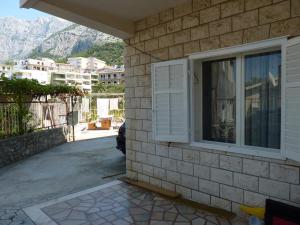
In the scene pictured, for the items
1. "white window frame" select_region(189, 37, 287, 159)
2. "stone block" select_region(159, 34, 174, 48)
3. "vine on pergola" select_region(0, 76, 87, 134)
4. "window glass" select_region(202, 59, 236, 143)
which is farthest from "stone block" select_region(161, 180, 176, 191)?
"vine on pergola" select_region(0, 76, 87, 134)

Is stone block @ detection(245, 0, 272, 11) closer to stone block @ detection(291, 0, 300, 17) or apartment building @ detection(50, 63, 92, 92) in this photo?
stone block @ detection(291, 0, 300, 17)

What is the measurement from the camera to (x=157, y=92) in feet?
15.4

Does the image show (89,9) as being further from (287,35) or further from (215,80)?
(287,35)

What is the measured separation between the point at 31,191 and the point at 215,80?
3.84m

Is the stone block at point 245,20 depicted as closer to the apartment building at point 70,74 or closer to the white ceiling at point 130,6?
the white ceiling at point 130,6

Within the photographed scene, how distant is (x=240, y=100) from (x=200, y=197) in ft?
5.19

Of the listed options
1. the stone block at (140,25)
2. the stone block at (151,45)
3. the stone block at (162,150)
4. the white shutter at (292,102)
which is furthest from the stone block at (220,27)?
the stone block at (162,150)

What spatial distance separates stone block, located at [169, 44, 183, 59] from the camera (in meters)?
4.35

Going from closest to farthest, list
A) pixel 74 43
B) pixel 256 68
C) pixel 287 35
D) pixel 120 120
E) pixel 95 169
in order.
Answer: pixel 287 35
pixel 256 68
pixel 95 169
pixel 120 120
pixel 74 43

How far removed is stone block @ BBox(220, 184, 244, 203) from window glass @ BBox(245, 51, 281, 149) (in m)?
0.65

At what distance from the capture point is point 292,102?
2.98m

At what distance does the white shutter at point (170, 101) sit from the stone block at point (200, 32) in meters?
0.39

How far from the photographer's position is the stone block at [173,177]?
179 inches

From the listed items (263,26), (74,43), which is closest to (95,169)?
(263,26)
